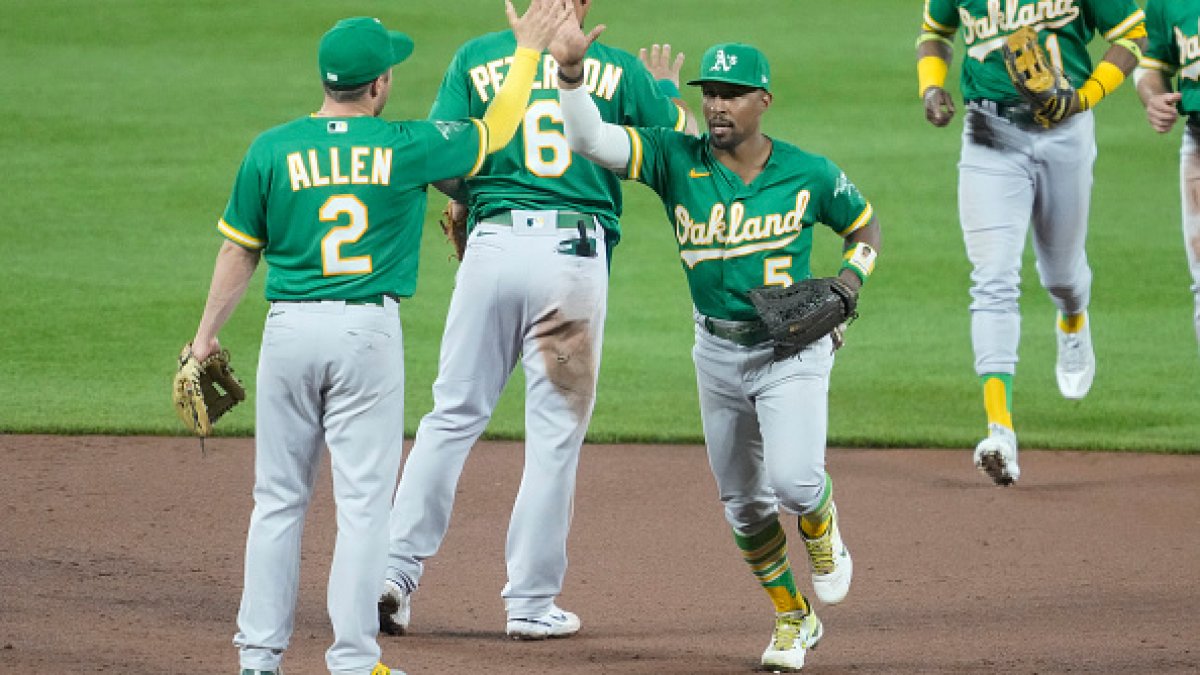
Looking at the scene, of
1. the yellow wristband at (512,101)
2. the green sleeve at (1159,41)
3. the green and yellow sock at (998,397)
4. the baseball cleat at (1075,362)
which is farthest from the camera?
the baseball cleat at (1075,362)

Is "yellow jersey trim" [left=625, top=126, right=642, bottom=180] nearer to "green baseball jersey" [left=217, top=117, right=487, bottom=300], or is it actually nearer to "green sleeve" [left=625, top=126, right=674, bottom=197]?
"green sleeve" [left=625, top=126, right=674, bottom=197]

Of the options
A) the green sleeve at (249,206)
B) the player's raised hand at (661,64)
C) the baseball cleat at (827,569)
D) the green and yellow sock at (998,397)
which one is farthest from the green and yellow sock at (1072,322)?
the green sleeve at (249,206)

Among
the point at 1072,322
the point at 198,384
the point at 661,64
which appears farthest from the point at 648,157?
the point at 1072,322

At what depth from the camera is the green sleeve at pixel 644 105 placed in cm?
622

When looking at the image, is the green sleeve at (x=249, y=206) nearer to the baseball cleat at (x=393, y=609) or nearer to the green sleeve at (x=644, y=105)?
the baseball cleat at (x=393, y=609)

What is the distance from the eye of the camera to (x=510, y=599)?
5941 millimetres

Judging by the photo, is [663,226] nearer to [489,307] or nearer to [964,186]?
[964,186]

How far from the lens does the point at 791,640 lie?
560 cm

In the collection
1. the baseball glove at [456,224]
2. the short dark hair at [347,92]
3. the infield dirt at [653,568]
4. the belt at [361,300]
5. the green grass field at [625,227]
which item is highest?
the short dark hair at [347,92]

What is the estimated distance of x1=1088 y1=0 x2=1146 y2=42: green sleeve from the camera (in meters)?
8.02

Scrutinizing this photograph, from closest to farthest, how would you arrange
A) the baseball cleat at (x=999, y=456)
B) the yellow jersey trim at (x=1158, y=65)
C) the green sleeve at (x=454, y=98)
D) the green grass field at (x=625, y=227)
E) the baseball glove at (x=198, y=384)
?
the baseball glove at (x=198, y=384) < the green sleeve at (x=454, y=98) < the baseball cleat at (x=999, y=456) < the yellow jersey trim at (x=1158, y=65) < the green grass field at (x=625, y=227)

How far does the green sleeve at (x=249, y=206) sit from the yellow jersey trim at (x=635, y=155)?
1.12 m

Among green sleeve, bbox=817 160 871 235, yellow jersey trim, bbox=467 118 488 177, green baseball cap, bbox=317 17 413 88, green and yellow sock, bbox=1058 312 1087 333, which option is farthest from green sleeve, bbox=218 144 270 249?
green and yellow sock, bbox=1058 312 1087 333

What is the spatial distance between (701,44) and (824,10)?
2599 millimetres
